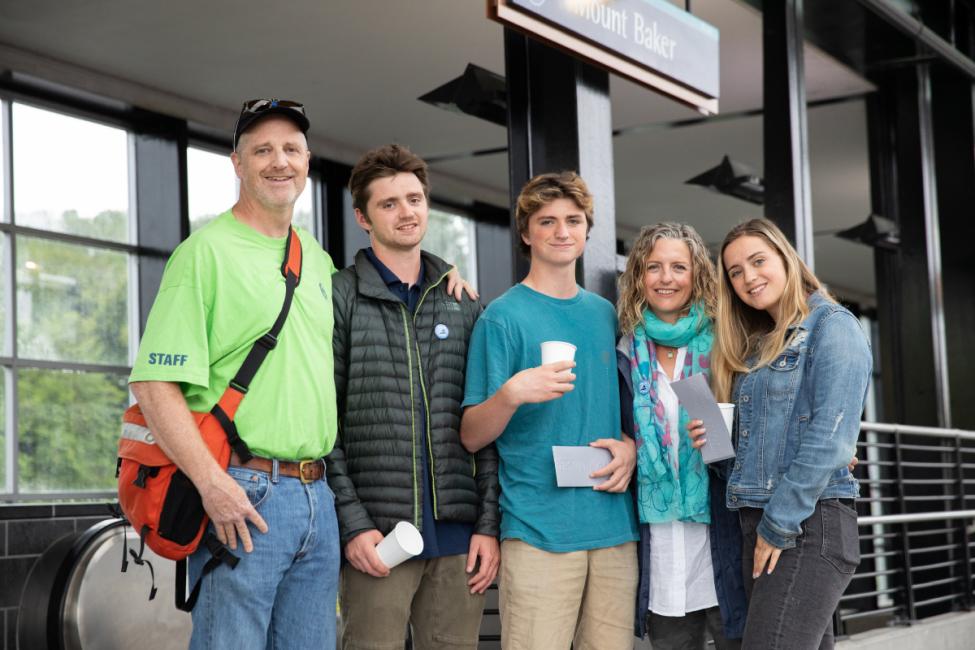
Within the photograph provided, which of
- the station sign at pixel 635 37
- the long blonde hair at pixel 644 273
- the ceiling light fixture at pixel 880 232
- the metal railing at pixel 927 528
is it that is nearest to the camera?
the long blonde hair at pixel 644 273

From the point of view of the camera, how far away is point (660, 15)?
4.12 meters

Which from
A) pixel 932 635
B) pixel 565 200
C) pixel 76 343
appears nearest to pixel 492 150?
pixel 76 343

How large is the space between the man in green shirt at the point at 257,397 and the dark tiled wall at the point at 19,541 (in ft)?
16.4

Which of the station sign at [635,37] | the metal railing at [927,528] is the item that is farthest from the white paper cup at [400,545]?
the metal railing at [927,528]

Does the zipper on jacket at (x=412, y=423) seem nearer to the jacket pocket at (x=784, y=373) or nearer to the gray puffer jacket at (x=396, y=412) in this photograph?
the gray puffer jacket at (x=396, y=412)

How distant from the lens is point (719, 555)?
307 cm

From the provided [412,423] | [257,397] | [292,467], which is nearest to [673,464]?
[412,423]

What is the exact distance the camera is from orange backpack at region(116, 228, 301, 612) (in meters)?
2.46

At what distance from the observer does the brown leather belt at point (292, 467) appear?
256 cm

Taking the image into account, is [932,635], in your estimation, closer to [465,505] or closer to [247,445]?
[465,505]

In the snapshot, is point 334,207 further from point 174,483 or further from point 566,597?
point 174,483

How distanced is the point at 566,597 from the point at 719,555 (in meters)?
0.42

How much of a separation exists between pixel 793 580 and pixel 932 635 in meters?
3.89

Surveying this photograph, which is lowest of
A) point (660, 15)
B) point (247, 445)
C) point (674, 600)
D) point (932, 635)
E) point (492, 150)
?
point (932, 635)
